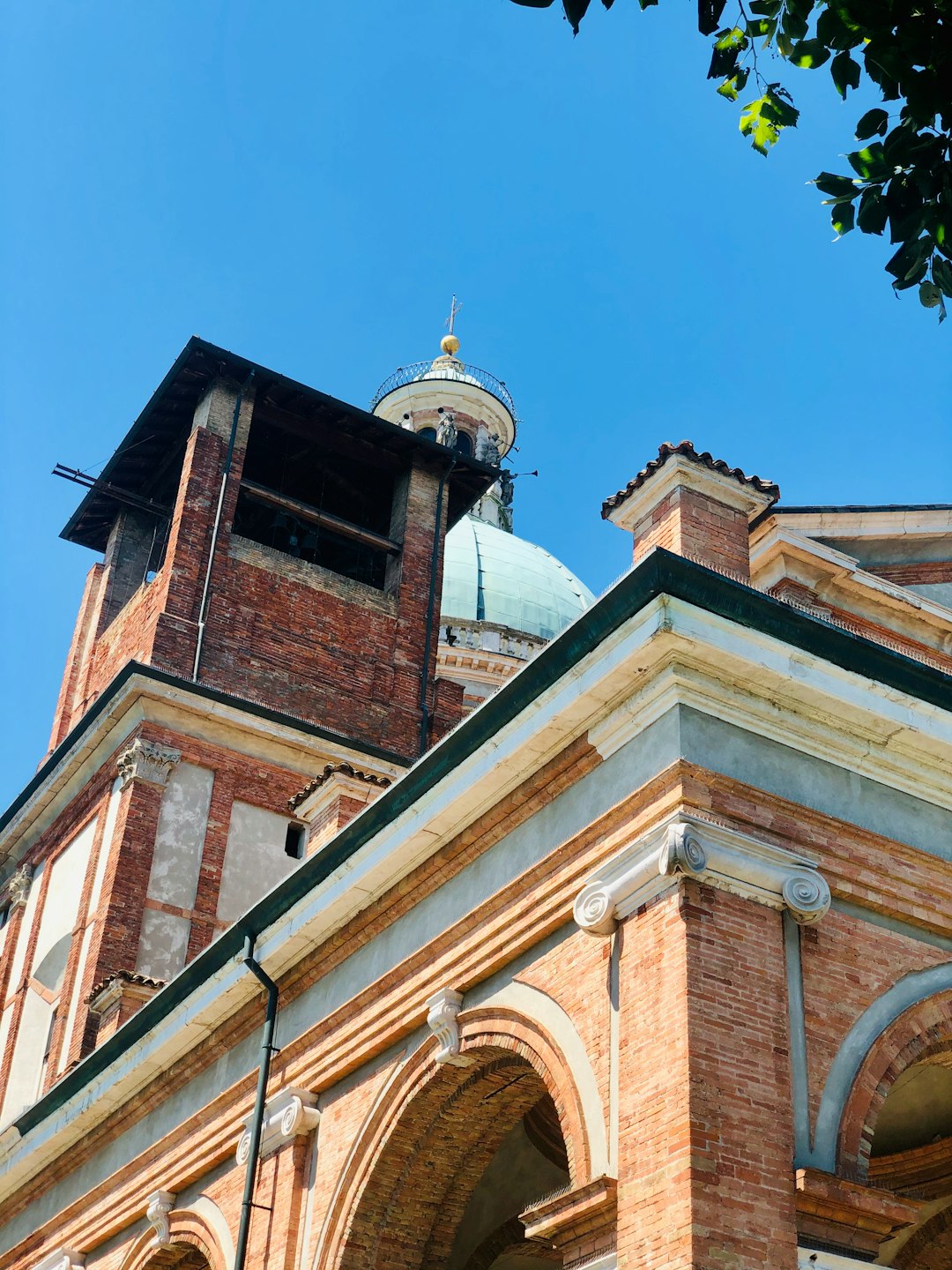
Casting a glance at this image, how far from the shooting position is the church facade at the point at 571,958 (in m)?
10.5

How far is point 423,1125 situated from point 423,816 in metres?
2.22

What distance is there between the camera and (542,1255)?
51.6ft

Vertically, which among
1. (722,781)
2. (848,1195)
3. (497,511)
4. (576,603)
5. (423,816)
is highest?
(497,511)

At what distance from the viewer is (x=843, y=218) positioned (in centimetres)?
745

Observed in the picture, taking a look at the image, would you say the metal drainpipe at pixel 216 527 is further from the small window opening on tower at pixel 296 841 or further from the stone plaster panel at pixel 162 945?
the small window opening on tower at pixel 296 841

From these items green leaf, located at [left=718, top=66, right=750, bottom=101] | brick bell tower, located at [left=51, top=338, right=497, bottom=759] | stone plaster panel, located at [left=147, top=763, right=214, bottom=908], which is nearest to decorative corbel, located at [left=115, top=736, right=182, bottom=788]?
stone plaster panel, located at [left=147, top=763, right=214, bottom=908]

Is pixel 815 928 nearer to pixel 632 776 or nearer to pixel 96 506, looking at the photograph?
pixel 632 776

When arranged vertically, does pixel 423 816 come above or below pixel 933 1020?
above

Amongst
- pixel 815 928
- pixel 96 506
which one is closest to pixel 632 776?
pixel 815 928

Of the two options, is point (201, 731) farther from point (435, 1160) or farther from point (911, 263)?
point (911, 263)

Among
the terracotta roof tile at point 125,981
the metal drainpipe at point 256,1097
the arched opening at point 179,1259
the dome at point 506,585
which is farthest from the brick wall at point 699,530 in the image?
the dome at point 506,585

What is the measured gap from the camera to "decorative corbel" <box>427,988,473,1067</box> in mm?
12664

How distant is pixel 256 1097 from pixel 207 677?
973cm

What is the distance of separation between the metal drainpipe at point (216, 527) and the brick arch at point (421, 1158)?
10991 mm
